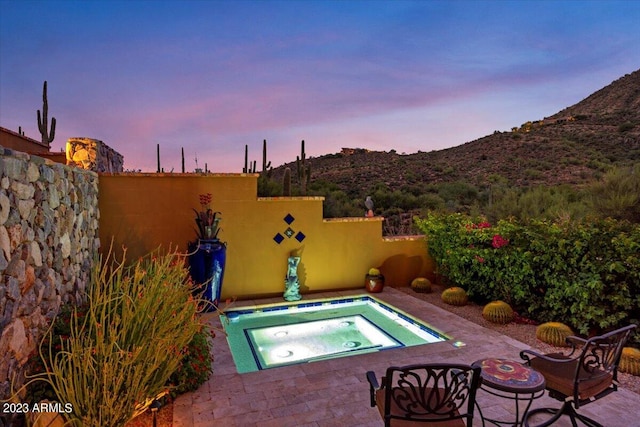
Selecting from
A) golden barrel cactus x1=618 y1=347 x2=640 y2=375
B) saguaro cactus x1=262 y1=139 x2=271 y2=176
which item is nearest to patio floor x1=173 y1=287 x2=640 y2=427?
golden barrel cactus x1=618 y1=347 x2=640 y2=375

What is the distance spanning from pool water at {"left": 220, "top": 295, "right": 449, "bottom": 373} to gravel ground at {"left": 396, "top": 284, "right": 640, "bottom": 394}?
910mm

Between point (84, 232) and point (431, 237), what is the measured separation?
240 inches

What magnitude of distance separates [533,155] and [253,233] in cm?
1998

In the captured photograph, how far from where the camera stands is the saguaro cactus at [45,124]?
11266mm

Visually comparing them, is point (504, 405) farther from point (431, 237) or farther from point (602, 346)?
point (431, 237)

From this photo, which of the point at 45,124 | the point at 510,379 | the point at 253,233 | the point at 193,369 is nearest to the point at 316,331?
the point at 253,233

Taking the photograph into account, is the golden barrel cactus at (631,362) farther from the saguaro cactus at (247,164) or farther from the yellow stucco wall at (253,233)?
the saguaro cactus at (247,164)

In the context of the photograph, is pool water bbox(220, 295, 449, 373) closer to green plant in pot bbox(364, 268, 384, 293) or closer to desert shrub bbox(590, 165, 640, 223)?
green plant in pot bbox(364, 268, 384, 293)

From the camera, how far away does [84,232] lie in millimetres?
4992

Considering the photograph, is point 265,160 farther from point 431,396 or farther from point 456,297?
point 431,396

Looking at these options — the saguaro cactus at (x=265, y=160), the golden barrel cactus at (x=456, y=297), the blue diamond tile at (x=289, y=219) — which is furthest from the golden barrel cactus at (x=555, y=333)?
the saguaro cactus at (x=265, y=160)

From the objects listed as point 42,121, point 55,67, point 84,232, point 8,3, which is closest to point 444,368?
point 84,232

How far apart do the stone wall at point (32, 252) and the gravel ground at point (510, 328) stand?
5343 millimetres

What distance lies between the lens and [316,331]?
19.9ft
